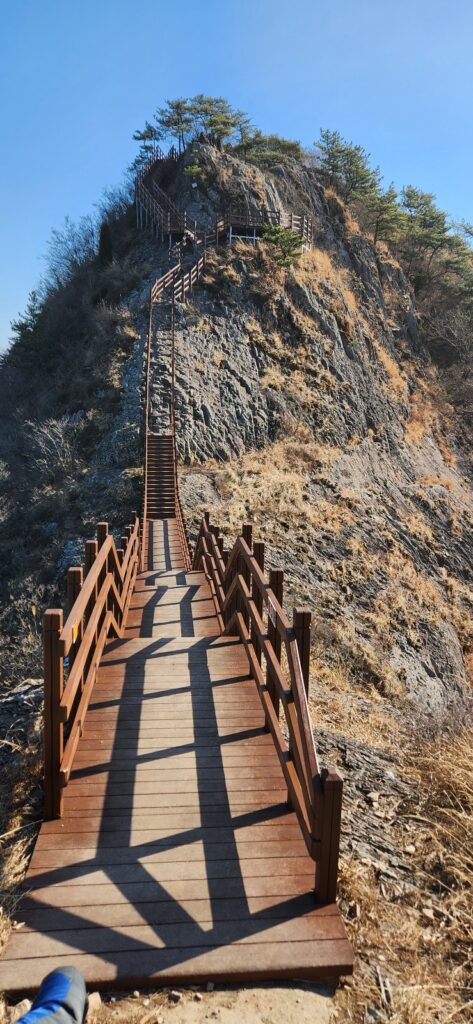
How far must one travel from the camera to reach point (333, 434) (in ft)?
94.5

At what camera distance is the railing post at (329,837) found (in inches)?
135

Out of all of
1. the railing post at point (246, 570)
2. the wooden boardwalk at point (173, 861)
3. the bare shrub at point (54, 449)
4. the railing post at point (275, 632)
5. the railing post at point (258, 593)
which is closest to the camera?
the wooden boardwalk at point (173, 861)

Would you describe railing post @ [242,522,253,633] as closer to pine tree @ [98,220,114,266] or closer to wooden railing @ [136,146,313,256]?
wooden railing @ [136,146,313,256]

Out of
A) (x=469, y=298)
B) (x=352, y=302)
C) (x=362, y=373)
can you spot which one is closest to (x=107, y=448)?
(x=362, y=373)

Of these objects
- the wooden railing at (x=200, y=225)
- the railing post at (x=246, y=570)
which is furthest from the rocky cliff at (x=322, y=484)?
the railing post at (x=246, y=570)

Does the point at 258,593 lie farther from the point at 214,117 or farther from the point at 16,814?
the point at 214,117

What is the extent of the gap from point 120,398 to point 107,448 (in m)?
2.86

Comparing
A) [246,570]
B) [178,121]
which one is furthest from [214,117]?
[246,570]

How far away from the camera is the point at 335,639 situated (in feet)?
50.7

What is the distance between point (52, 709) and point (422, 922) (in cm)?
252

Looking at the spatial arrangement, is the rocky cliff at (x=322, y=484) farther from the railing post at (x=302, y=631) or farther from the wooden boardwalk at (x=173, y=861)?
the railing post at (x=302, y=631)

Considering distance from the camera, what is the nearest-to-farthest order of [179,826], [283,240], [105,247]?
[179,826]
[283,240]
[105,247]

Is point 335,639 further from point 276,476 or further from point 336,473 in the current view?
point 336,473

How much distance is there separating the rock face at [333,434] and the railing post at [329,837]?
10.4 m
